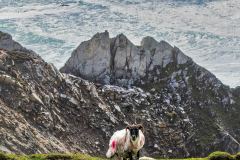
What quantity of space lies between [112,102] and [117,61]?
13152mm

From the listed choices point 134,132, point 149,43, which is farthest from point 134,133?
point 149,43

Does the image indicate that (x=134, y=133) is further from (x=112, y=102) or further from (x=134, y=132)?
(x=112, y=102)

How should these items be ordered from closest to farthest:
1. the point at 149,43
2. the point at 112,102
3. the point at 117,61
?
the point at 112,102 < the point at 117,61 < the point at 149,43

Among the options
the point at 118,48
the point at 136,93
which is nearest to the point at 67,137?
the point at 136,93

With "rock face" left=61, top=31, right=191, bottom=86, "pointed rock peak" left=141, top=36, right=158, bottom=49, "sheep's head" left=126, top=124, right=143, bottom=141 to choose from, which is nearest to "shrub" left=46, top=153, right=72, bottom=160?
"sheep's head" left=126, top=124, right=143, bottom=141

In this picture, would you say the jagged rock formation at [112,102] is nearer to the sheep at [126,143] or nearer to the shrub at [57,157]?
the shrub at [57,157]

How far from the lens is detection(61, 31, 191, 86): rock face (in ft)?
366

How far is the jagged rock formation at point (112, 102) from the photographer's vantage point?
272ft

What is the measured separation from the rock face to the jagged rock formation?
0.15 meters

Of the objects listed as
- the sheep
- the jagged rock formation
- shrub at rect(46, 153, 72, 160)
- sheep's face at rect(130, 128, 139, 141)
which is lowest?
the jagged rock formation

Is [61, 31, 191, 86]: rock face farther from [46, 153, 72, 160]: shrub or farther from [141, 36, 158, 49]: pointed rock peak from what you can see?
[46, 153, 72, 160]: shrub

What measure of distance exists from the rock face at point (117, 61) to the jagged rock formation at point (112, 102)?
15 centimetres

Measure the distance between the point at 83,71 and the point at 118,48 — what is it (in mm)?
6854

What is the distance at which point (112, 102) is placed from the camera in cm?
10125
